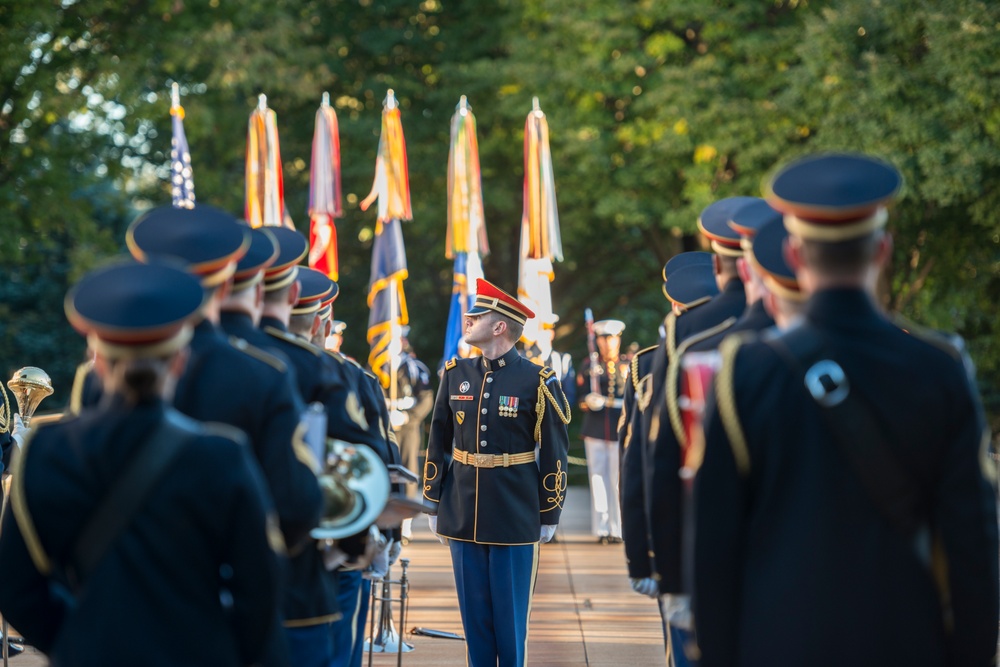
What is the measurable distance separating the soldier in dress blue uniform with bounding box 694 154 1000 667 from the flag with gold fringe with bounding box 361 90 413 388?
9.60 metres

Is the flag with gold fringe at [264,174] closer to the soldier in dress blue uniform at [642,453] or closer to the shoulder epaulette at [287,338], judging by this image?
the soldier in dress blue uniform at [642,453]

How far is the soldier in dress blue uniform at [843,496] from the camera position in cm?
341

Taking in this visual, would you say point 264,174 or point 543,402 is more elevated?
point 543,402

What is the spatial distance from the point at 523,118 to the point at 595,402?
556 inches

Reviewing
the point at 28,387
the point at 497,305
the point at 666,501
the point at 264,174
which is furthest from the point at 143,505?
the point at 264,174

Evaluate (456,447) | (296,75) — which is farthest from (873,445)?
(296,75)

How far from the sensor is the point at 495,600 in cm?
756

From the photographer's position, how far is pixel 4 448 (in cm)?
934

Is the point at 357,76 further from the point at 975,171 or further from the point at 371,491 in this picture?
the point at 371,491

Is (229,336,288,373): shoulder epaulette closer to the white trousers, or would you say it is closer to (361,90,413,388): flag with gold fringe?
(361,90,413,388): flag with gold fringe

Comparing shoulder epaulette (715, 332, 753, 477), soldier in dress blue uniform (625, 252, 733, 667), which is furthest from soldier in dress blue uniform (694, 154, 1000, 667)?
soldier in dress blue uniform (625, 252, 733, 667)

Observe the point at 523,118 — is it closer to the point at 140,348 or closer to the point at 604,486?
the point at 604,486

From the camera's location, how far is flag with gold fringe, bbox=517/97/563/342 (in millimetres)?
15405

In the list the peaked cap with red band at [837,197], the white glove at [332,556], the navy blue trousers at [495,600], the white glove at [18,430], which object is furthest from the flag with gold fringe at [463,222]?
the peaked cap with red band at [837,197]
